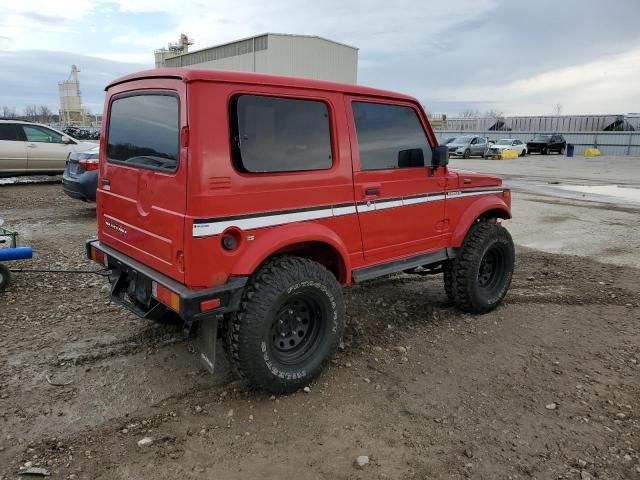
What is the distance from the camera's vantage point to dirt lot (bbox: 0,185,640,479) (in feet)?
9.09

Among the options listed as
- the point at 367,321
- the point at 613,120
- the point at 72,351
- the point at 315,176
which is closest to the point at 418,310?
the point at 367,321

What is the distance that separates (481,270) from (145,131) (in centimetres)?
343

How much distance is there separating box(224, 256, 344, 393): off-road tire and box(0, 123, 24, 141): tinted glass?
487 inches

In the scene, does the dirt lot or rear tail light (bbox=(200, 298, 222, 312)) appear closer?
the dirt lot

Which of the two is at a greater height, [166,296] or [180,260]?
[180,260]

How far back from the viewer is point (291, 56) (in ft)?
113

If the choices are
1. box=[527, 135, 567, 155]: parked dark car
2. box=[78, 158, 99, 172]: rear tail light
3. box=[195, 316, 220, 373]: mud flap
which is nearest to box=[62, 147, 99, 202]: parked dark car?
box=[78, 158, 99, 172]: rear tail light

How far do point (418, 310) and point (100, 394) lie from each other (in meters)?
3.00

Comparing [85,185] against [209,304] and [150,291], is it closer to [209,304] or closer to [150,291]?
[150,291]

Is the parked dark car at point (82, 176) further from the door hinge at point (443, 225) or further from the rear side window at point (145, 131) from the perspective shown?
the door hinge at point (443, 225)

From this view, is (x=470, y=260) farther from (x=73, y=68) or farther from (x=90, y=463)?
(x=73, y=68)

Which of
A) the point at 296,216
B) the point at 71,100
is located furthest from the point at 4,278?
the point at 71,100

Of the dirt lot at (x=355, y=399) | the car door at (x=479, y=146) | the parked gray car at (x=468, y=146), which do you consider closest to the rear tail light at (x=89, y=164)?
the dirt lot at (x=355, y=399)

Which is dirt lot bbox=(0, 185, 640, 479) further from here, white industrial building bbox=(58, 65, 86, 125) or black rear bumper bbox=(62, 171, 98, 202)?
white industrial building bbox=(58, 65, 86, 125)
